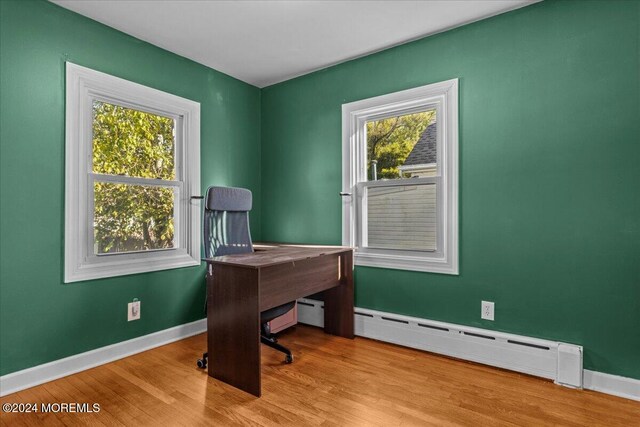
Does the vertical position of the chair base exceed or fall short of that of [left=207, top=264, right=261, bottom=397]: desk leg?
it falls short

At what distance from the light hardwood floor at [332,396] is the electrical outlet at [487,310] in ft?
1.17

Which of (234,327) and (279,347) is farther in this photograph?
Result: (279,347)

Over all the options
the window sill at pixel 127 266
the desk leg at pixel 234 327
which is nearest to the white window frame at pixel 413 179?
the desk leg at pixel 234 327

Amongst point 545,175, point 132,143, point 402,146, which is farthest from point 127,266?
point 545,175

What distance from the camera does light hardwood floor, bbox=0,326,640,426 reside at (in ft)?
6.02

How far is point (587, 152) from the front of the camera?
2197mm

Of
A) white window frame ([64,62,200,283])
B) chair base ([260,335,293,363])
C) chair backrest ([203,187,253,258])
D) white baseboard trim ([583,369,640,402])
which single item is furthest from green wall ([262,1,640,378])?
white window frame ([64,62,200,283])

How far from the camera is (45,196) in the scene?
2289 mm

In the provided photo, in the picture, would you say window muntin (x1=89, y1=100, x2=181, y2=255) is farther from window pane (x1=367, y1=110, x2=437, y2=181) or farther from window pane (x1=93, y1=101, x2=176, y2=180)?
window pane (x1=367, y1=110, x2=437, y2=181)

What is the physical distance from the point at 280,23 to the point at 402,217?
1805 millimetres

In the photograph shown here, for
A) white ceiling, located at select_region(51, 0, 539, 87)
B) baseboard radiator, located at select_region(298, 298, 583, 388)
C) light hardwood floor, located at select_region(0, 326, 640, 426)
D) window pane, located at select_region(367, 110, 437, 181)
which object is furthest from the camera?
window pane, located at select_region(367, 110, 437, 181)

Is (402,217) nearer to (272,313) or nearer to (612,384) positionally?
(272,313)

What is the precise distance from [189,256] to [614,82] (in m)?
3.36

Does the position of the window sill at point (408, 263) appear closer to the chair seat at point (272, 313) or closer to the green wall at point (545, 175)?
the green wall at point (545, 175)
